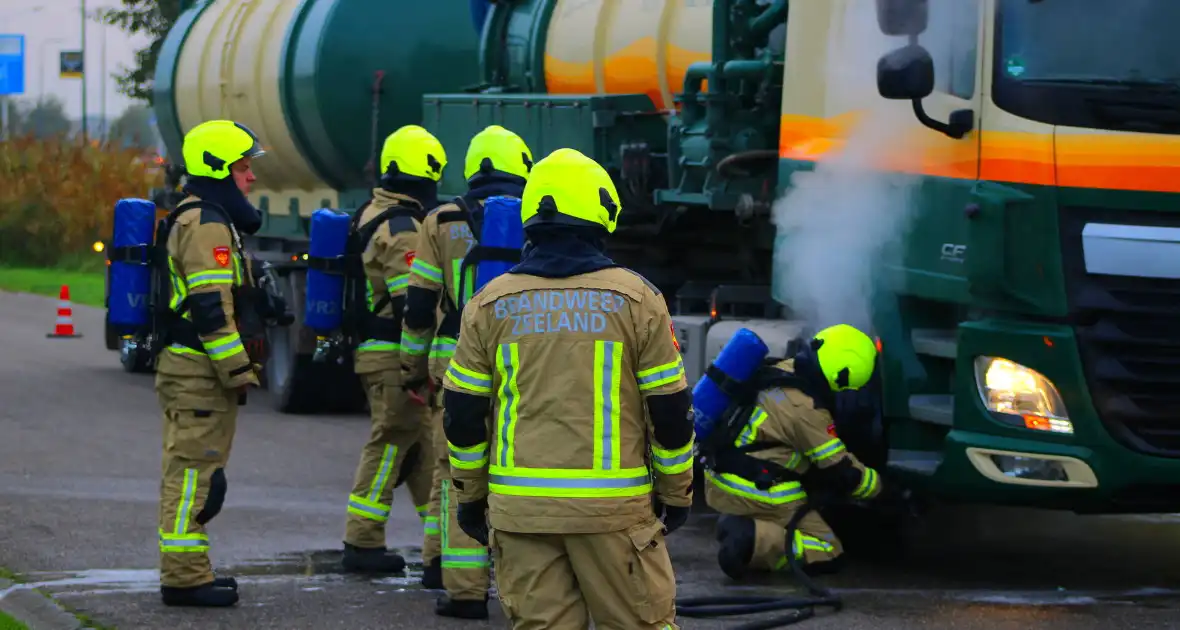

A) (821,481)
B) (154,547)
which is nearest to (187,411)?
(154,547)

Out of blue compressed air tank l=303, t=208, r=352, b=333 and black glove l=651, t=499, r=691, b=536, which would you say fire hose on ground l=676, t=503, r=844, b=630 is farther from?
blue compressed air tank l=303, t=208, r=352, b=333

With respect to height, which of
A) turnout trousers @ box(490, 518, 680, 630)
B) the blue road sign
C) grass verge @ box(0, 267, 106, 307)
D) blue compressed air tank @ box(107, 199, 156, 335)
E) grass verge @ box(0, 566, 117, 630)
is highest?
the blue road sign

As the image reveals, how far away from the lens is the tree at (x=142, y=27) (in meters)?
36.7

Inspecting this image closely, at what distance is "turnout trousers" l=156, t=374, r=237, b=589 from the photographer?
7574 mm

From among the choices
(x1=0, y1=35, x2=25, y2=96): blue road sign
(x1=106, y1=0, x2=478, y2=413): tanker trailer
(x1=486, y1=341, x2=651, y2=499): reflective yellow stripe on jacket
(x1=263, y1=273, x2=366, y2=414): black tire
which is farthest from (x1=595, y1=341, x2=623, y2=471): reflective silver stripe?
(x1=0, y1=35, x2=25, y2=96): blue road sign

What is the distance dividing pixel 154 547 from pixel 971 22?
4415 mm

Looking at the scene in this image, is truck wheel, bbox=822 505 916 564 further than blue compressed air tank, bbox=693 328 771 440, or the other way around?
truck wheel, bbox=822 505 916 564

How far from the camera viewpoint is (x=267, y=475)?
1170cm

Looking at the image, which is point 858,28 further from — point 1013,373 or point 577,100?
point 577,100

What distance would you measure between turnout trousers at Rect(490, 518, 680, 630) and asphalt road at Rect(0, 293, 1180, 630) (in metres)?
2.20

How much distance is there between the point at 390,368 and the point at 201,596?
1440mm

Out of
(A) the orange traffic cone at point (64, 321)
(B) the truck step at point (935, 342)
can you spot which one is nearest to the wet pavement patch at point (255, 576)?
(B) the truck step at point (935, 342)

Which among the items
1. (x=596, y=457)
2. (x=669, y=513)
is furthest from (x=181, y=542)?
(x=596, y=457)

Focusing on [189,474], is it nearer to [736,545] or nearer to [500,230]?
[500,230]
